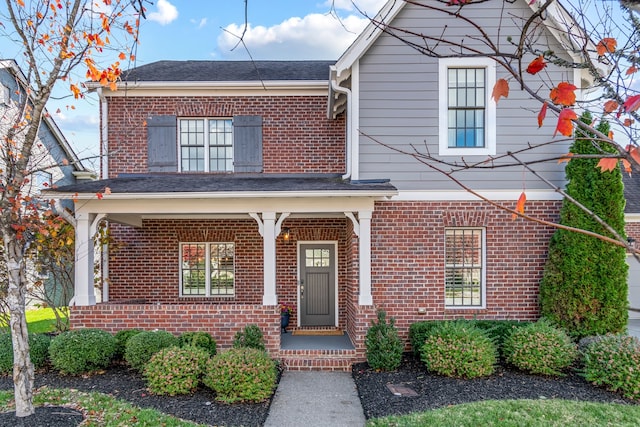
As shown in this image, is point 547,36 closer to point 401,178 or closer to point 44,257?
point 401,178

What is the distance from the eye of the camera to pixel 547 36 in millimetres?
7758

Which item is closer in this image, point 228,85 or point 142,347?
point 142,347

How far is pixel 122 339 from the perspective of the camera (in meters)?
7.07

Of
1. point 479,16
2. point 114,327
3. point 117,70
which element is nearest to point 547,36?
point 479,16

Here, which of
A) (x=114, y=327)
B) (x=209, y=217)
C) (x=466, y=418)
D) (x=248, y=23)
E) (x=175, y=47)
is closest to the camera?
(x=248, y=23)

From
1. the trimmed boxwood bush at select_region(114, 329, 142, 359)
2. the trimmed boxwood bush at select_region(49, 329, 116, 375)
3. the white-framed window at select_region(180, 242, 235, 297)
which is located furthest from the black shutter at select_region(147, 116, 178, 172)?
the trimmed boxwood bush at select_region(49, 329, 116, 375)

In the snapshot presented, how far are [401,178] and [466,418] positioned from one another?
14.3 feet

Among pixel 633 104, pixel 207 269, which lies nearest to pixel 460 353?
pixel 633 104

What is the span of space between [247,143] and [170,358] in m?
5.26

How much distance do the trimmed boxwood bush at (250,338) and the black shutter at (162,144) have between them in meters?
4.45

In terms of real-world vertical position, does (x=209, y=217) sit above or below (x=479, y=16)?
below

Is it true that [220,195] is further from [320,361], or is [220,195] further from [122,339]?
[320,361]

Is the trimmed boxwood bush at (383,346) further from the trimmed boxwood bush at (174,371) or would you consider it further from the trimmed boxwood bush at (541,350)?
the trimmed boxwood bush at (174,371)

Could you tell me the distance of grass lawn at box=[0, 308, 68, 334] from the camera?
34.4ft
